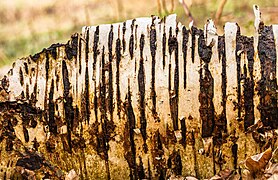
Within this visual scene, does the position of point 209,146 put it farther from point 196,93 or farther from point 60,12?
point 60,12

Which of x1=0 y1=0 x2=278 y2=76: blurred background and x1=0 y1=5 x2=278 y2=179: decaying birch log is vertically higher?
x1=0 y1=0 x2=278 y2=76: blurred background

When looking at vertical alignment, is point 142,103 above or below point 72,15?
below

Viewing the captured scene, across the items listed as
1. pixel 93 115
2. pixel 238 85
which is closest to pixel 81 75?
pixel 93 115

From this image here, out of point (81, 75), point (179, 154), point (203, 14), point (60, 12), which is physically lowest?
point (179, 154)

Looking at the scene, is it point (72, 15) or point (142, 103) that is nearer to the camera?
point (142, 103)
